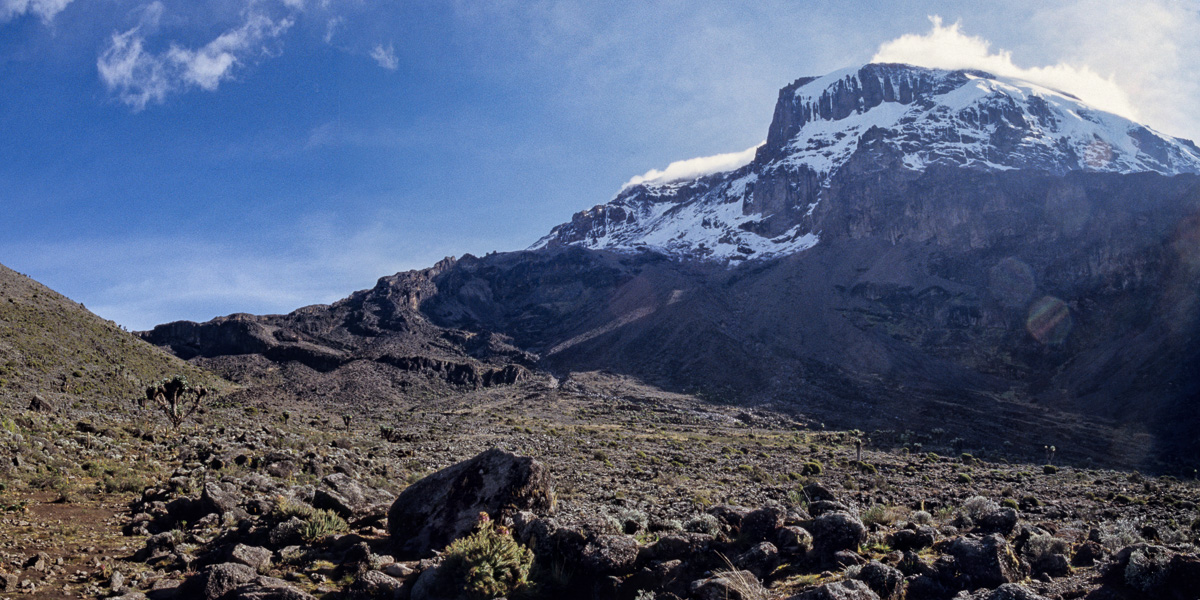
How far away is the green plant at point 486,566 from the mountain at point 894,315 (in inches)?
2308

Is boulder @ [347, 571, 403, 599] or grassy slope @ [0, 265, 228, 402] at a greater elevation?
grassy slope @ [0, 265, 228, 402]

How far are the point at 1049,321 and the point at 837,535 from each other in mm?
136100

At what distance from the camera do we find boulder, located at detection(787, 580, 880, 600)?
6.09 metres

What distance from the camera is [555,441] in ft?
133

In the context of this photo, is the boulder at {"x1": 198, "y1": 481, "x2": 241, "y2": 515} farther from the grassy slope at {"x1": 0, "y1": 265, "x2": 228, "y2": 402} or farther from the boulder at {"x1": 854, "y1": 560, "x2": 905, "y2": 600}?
the grassy slope at {"x1": 0, "y1": 265, "x2": 228, "y2": 402}

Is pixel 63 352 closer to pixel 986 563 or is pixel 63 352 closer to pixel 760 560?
pixel 760 560

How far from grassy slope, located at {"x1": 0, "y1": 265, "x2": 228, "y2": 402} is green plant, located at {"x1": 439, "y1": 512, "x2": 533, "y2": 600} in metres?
35.4

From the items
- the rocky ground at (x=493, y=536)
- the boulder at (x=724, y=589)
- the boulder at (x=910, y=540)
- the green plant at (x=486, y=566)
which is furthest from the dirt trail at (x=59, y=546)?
the boulder at (x=910, y=540)

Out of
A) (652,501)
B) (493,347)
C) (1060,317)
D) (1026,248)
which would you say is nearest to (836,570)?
(652,501)

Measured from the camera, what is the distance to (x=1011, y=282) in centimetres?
13062

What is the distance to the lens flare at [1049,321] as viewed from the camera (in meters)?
112

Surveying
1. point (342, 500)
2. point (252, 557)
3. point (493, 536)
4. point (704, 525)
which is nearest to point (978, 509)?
point (704, 525)

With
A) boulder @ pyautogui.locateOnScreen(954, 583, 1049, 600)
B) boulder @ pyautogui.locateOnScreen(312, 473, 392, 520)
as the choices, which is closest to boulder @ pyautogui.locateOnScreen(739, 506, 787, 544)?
boulder @ pyautogui.locateOnScreen(954, 583, 1049, 600)

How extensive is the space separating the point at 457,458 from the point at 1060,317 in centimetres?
12937
